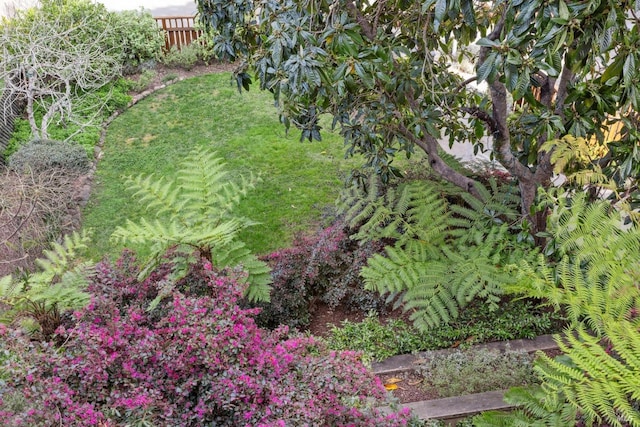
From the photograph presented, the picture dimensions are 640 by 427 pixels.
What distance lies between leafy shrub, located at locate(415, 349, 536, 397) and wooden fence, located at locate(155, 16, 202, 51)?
8.87 meters

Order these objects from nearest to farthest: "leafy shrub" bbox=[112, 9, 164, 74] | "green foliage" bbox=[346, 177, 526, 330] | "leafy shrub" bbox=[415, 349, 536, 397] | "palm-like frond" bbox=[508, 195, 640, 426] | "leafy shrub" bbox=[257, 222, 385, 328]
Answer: "palm-like frond" bbox=[508, 195, 640, 426], "leafy shrub" bbox=[415, 349, 536, 397], "green foliage" bbox=[346, 177, 526, 330], "leafy shrub" bbox=[257, 222, 385, 328], "leafy shrub" bbox=[112, 9, 164, 74]

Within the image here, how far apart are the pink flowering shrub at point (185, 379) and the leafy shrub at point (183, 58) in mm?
7984

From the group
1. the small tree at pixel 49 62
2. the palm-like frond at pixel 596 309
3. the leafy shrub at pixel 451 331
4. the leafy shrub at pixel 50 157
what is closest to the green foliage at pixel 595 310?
the palm-like frond at pixel 596 309

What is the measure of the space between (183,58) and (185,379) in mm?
8552

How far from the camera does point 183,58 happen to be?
10336mm

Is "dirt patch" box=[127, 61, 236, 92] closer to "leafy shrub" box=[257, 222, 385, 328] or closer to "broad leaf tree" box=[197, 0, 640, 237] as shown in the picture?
"broad leaf tree" box=[197, 0, 640, 237]

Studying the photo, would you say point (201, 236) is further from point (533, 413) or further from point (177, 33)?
point (177, 33)

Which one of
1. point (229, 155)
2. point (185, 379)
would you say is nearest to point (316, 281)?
point (185, 379)

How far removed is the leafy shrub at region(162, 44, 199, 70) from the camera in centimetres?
1030

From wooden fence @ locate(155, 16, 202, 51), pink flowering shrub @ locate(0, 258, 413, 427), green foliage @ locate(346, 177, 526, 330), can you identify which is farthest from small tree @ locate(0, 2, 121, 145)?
pink flowering shrub @ locate(0, 258, 413, 427)

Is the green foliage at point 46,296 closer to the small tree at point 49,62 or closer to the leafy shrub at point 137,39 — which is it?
the small tree at point 49,62

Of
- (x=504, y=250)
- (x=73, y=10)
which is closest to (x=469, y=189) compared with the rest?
(x=504, y=250)

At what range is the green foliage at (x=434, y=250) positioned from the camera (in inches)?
154

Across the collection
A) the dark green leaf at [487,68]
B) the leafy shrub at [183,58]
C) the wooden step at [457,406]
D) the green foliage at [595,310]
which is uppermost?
the dark green leaf at [487,68]
